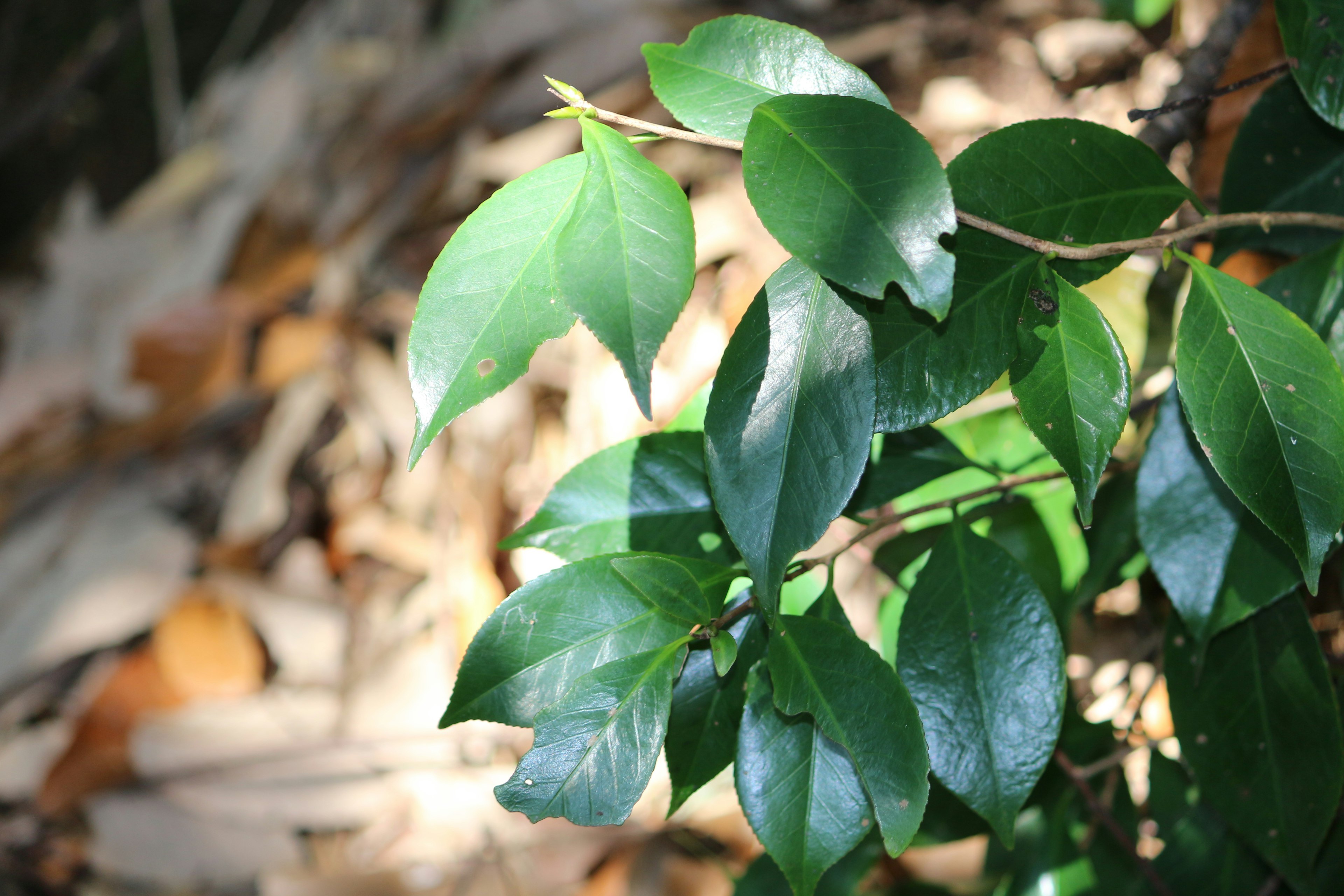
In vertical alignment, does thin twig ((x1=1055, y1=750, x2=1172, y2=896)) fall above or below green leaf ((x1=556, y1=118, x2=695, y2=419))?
below

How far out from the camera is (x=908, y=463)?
506 mm

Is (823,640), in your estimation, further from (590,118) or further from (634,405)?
(634,405)

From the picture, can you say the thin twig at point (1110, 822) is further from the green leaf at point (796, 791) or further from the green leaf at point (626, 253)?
the green leaf at point (626, 253)

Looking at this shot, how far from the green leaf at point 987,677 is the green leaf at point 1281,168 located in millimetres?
247

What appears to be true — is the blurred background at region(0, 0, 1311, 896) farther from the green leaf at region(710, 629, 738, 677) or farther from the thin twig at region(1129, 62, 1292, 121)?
the green leaf at region(710, 629, 738, 677)

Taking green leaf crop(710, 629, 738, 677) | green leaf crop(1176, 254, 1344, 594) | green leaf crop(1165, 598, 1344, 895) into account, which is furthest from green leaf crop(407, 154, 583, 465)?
green leaf crop(1165, 598, 1344, 895)

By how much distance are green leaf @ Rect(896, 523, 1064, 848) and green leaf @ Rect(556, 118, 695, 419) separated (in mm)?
200

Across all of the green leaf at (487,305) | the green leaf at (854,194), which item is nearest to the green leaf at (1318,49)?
the green leaf at (854,194)

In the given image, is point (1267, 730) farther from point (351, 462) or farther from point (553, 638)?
point (351, 462)

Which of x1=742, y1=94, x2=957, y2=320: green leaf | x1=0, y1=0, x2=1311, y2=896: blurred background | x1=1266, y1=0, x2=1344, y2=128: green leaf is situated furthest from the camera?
x1=0, y1=0, x2=1311, y2=896: blurred background

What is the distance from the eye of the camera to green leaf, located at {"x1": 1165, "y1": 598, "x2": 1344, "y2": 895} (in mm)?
469

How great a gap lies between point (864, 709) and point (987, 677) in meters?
0.10

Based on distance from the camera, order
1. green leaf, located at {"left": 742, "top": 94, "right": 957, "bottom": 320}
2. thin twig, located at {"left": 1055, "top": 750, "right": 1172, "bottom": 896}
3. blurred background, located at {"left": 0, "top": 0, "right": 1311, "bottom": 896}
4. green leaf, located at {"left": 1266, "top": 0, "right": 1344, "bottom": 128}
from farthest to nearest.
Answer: blurred background, located at {"left": 0, "top": 0, "right": 1311, "bottom": 896} < thin twig, located at {"left": 1055, "top": 750, "right": 1172, "bottom": 896} < green leaf, located at {"left": 1266, "top": 0, "right": 1344, "bottom": 128} < green leaf, located at {"left": 742, "top": 94, "right": 957, "bottom": 320}

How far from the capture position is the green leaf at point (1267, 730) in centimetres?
47
